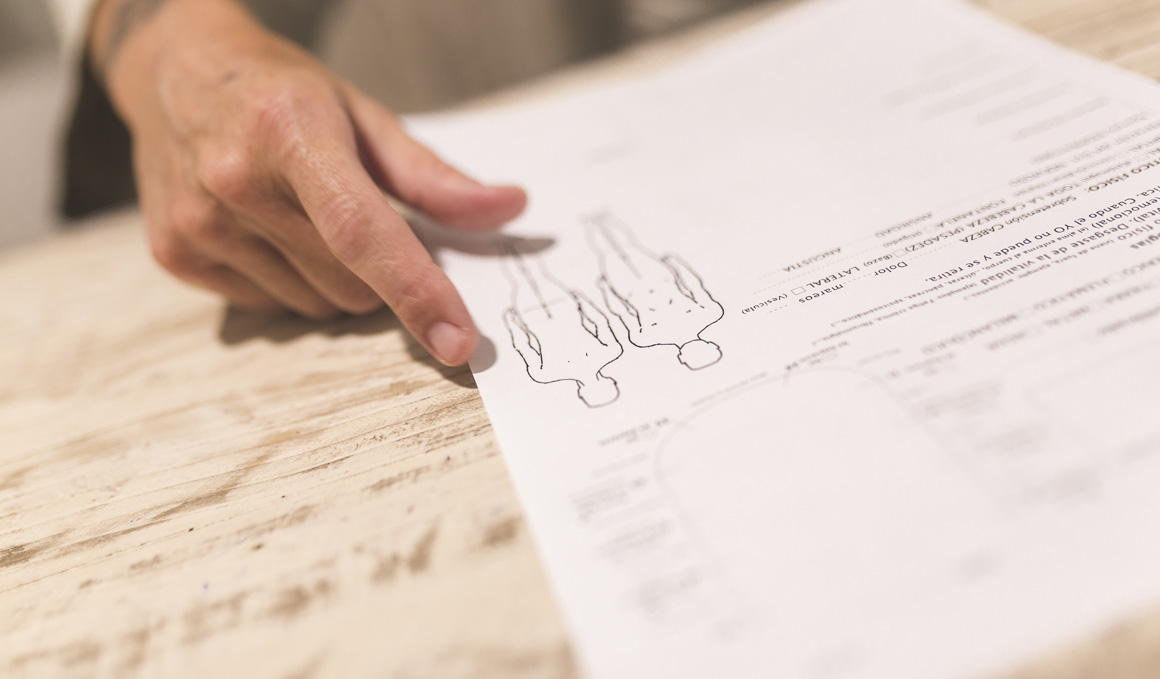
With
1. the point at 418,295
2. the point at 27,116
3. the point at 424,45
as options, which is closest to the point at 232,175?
the point at 418,295

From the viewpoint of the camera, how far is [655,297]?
367 mm

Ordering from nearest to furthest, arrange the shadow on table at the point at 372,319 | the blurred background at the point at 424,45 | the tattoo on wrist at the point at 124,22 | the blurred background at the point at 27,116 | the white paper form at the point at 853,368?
the white paper form at the point at 853,368 < the shadow on table at the point at 372,319 < the tattoo on wrist at the point at 124,22 < the blurred background at the point at 424,45 < the blurred background at the point at 27,116

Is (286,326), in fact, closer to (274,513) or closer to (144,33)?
(274,513)

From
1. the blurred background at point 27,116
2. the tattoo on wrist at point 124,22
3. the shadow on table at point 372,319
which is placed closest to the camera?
the shadow on table at point 372,319

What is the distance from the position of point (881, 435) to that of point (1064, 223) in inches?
6.3

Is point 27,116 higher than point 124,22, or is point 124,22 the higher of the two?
point 124,22

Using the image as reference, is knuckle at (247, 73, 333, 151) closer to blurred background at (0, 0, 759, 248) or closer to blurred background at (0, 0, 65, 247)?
blurred background at (0, 0, 759, 248)

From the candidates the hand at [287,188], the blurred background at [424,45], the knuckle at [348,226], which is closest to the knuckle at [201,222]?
the hand at [287,188]

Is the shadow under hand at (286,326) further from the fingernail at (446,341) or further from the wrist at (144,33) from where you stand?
the wrist at (144,33)

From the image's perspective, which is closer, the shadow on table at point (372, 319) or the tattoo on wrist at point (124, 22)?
the shadow on table at point (372, 319)

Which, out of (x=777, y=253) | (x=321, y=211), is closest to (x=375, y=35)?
(x=321, y=211)

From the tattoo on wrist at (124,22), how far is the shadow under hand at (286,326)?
27cm

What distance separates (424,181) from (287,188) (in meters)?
0.08

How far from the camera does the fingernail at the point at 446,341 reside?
0.35 m
